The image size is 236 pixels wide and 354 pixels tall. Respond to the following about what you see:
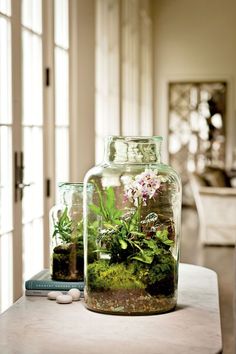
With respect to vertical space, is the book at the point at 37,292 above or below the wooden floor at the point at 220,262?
above

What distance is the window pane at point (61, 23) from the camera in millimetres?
5047

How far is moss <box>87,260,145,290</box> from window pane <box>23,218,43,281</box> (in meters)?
2.42

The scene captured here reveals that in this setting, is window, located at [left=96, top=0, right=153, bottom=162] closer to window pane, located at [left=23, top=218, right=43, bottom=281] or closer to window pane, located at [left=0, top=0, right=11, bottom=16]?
window pane, located at [left=23, top=218, right=43, bottom=281]

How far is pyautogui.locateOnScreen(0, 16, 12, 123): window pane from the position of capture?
387 centimetres

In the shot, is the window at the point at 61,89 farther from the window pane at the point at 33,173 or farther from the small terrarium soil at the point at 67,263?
the small terrarium soil at the point at 67,263

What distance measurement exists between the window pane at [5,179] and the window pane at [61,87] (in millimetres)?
1182

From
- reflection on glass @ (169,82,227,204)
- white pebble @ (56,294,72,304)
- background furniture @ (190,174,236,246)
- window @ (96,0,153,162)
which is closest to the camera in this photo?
white pebble @ (56,294,72,304)

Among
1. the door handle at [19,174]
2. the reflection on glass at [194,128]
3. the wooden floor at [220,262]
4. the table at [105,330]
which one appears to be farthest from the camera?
the reflection on glass at [194,128]

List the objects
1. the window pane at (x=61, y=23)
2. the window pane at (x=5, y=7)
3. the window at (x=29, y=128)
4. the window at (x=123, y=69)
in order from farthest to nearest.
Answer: the window at (x=123, y=69), the window pane at (x=61, y=23), the window at (x=29, y=128), the window pane at (x=5, y=7)

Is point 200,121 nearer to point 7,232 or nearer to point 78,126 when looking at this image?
point 78,126

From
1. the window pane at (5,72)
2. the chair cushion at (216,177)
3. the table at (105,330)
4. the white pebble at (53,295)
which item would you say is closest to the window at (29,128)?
the window pane at (5,72)

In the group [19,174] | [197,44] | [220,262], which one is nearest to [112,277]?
[19,174]

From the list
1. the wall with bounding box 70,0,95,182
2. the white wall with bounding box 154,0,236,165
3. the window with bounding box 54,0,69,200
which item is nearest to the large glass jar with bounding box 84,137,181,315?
the window with bounding box 54,0,69,200

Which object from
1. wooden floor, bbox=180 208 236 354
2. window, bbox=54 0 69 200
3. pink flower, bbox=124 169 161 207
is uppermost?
window, bbox=54 0 69 200
